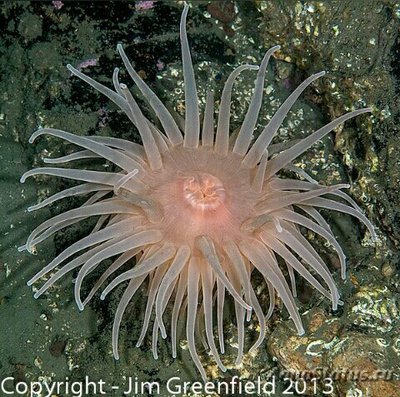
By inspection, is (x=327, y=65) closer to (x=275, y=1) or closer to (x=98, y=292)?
(x=275, y=1)

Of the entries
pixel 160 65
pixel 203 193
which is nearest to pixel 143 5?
pixel 160 65

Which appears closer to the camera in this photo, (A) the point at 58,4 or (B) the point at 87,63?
(B) the point at 87,63

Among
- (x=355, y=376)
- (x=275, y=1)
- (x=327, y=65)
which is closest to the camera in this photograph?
(x=355, y=376)

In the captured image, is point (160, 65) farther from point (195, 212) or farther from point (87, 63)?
point (195, 212)

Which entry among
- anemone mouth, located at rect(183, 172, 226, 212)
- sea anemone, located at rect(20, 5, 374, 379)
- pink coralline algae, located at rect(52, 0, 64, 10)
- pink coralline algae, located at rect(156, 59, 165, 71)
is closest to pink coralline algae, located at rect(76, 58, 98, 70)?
pink coralline algae, located at rect(156, 59, 165, 71)

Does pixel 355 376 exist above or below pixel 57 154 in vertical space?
below

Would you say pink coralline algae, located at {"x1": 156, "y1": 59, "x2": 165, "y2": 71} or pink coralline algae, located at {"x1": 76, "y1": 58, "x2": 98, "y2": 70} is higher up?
pink coralline algae, located at {"x1": 76, "y1": 58, "x2": 98, "y2": 70}

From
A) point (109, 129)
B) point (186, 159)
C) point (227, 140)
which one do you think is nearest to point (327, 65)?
point (227, 140)

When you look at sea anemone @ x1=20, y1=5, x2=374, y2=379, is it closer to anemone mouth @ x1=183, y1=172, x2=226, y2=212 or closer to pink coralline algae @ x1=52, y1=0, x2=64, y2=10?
anemone mouth @ x1=183, y1=172, x2=226, y2=212

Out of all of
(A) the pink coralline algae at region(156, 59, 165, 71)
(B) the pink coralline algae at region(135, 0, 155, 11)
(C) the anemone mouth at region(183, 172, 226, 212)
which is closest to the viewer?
(C) the anemone mouth at region(183, 172, 226, 212)
